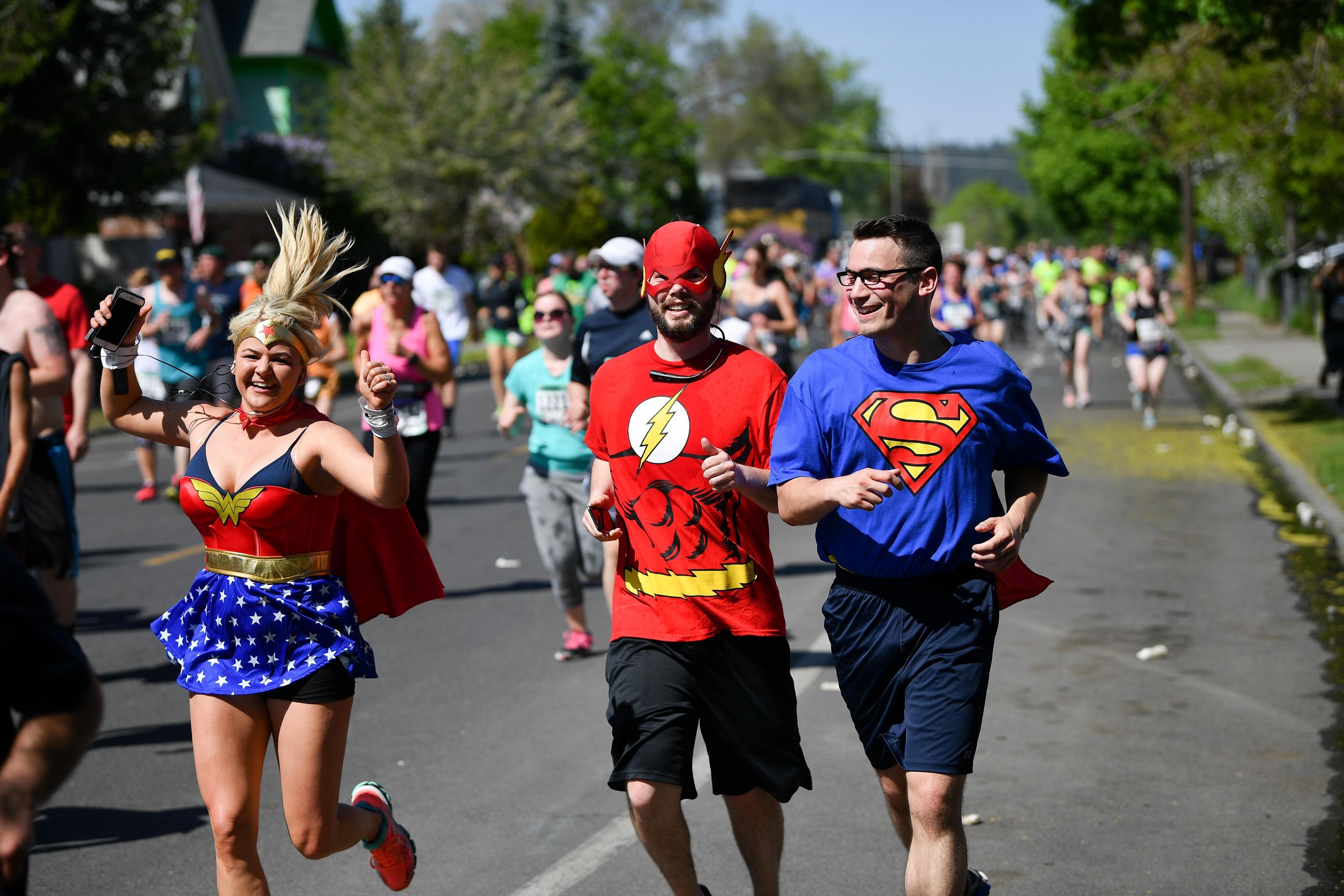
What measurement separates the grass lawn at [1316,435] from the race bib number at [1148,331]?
5.13 ft

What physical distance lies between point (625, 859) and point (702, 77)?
81.1 meters

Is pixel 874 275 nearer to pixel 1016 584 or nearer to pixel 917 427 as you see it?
pixel 917 427

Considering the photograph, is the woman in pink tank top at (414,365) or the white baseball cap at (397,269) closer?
the woman in pink tank top at (414,365)

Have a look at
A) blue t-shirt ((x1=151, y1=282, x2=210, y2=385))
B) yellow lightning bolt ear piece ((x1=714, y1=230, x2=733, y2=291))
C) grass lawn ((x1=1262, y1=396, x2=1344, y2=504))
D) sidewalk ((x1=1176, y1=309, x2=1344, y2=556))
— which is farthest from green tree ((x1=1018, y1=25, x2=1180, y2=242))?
yellow lightning bolt ear piece ((x1=714, y1=230, x2=733, y2=291))

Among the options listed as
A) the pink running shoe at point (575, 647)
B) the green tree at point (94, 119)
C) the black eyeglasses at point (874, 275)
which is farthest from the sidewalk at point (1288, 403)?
the green tree at point (94, 119)

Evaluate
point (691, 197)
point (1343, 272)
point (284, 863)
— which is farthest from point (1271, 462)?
point (691, 197)

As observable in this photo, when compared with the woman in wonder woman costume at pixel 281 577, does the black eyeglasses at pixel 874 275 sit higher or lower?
higher

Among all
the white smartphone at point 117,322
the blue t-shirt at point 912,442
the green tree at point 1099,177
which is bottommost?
the blue t-shirt at point 912,442

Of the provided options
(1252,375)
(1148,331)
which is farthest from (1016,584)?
(1252,375)

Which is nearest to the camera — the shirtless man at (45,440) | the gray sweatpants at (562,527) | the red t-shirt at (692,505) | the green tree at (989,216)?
the red t-shirt at (692,505)

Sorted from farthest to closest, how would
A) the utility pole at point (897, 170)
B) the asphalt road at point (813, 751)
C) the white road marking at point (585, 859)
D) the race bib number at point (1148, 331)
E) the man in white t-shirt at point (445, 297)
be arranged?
the utility pole at point (897, 170)
the race bib number at point (1148, 331)
the man in white t-shirt at point (445, 297)
the asphalt road at point (813, 751)
the white road marking at point (585, 859)

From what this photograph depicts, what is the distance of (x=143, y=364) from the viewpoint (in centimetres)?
1282

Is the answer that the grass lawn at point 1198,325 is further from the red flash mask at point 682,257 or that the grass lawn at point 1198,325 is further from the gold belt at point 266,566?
the gold belt at point 266,566

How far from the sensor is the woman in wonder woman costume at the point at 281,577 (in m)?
3.89
